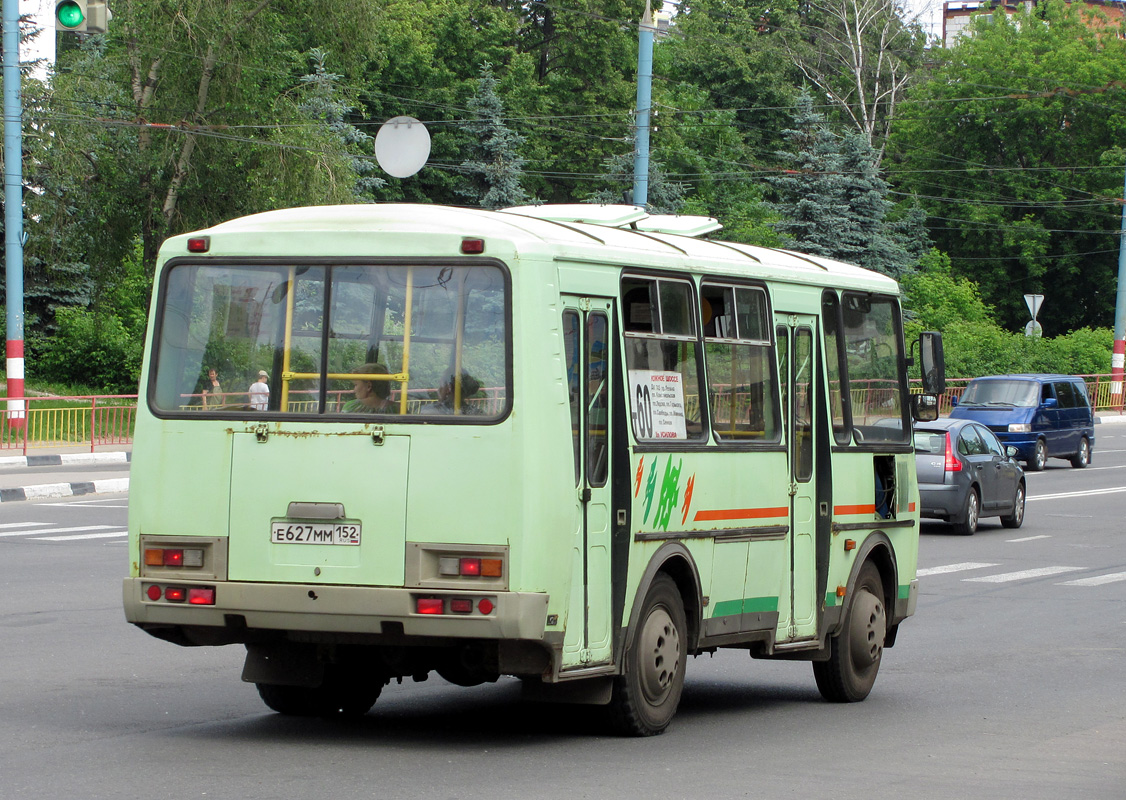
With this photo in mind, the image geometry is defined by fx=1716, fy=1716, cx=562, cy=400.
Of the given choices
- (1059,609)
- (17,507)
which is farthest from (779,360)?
(17,507)

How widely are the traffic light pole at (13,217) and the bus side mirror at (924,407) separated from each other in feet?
69.4

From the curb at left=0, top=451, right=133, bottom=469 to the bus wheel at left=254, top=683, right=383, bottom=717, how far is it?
67.9 feet

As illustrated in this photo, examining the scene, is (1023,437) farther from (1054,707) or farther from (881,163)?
(881,163)

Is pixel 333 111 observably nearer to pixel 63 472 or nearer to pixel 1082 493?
pixel 63 472

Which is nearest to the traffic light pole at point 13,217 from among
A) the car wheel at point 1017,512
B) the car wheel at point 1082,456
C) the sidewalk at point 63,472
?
the sidewalk at point 63,472

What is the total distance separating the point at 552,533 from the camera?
7367 millimetres

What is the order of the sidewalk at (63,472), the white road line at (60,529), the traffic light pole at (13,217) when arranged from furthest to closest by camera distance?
the traffic light pole at (13,217) < the sidewalk at (63,472) < the white road line at (60,529)

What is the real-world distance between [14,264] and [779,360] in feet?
79.4

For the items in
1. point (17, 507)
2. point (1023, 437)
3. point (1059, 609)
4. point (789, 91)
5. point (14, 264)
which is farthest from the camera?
point (789, 91)

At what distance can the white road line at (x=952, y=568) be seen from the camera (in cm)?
1780

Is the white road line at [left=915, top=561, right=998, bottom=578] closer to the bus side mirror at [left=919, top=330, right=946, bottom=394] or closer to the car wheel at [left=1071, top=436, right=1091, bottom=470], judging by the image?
the bus side mirror at [left=919, top=330, right=946, bottom=394]

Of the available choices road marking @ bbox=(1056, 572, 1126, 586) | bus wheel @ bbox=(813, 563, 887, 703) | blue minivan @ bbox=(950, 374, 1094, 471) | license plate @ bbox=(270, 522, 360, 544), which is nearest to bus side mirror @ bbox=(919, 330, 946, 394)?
bus wheel @ bbox=(813, 563, 887, 703)

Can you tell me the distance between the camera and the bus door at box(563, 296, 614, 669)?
7.59 meters

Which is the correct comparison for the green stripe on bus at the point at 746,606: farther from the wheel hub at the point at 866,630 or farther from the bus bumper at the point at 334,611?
the bus bumper at the point at 334,611
